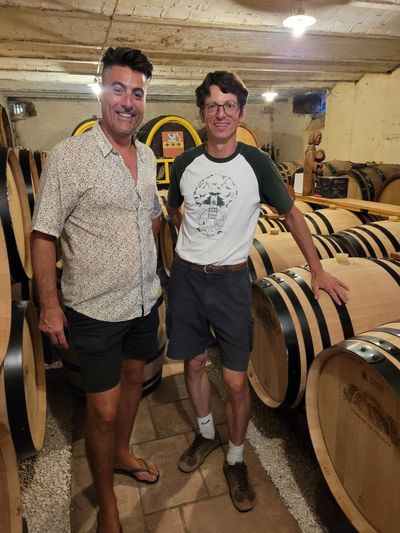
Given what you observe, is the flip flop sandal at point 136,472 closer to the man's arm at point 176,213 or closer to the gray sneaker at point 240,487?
the gray sneaker at point 240,487

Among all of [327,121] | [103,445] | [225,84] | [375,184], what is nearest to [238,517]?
[103,445]

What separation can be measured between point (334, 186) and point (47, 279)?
3.76 meters

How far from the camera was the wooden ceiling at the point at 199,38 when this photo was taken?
3.73 m

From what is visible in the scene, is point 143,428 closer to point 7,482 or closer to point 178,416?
point 178,416

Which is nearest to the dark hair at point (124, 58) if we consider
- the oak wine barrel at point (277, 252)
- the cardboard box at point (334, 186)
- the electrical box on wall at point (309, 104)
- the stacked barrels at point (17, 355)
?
the stacked barrels at point (17, 355)

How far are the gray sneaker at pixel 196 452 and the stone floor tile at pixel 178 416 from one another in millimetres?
227

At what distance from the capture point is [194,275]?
→ 1770 mm

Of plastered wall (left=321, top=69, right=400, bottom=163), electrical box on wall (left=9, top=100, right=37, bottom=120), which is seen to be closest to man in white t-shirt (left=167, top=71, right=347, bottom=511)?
plastered wall (left=321, top=69, right=400, bottom=163)

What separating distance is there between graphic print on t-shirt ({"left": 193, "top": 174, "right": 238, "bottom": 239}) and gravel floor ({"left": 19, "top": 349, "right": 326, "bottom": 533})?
1208 millimetres

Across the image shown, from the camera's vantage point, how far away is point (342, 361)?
1411 mm

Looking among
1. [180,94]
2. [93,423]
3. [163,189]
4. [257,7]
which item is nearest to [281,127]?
[180,94]

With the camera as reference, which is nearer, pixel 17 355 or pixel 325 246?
pixel 17 355

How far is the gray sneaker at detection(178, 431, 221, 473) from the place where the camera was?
201cm

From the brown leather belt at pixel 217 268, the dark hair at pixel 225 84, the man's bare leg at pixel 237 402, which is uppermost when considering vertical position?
the dark hair at pixel 225 84
